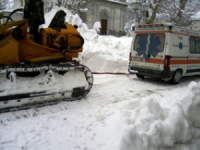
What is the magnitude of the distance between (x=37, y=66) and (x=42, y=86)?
496 millimetres

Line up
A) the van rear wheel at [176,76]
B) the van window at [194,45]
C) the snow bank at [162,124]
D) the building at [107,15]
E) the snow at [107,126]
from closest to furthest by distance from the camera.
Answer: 1. the snow bank at [162,124]
2. the snow at [107,126]
3. the van rear wheel at [176,76]
4. the van window at [194,45]
5. the building at [107,15]

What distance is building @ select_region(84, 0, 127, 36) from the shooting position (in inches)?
1089

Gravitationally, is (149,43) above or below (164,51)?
above

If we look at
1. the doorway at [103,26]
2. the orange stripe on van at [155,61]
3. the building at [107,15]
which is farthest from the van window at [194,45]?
the doorway at [103,26]

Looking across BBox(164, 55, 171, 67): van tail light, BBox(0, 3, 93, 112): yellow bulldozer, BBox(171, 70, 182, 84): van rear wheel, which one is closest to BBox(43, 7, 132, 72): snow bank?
BBox(171, 70, 182, 84): van rear wheel

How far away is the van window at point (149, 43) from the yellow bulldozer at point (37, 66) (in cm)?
348

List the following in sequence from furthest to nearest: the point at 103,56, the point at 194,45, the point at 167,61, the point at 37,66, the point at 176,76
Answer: the point at 103,56
the point at 194,45
the point at 176,76
the point at 167,61
the point at 37,66

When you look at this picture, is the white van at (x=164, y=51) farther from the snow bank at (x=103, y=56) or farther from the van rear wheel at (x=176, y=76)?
the snow bank at (x=103, y=56)

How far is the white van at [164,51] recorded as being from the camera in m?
7.46

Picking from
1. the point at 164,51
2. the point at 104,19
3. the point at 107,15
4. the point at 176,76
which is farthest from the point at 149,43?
the point at 107,15

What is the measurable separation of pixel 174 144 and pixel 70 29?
12.9 feet

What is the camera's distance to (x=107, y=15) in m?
29.8

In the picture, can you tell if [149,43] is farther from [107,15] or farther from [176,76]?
[107,15]

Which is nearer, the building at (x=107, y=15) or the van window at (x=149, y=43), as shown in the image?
the van window at (x=149, y=43)
